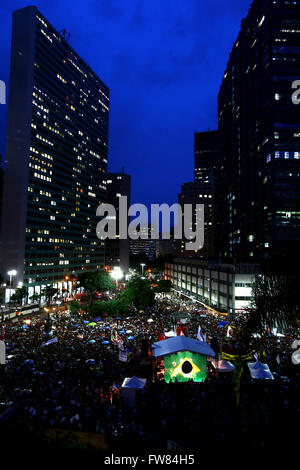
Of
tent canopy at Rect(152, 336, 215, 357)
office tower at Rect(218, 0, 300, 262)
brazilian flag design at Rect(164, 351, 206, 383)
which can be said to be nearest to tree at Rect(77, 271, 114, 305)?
office tower at Rect(218, 0, 300, 262)

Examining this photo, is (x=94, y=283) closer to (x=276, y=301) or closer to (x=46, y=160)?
(x=46, y=160)

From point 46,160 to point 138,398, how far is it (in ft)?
278

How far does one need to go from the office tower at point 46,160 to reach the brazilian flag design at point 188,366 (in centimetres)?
6481

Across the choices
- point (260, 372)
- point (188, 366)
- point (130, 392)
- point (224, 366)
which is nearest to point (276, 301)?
point (130, 392)

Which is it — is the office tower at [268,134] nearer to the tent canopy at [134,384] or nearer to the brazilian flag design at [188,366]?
the brazilian flag design at [188,366]

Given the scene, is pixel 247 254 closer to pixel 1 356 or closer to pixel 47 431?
pixel 1 356

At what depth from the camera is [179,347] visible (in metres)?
19.3

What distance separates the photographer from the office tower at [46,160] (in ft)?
250

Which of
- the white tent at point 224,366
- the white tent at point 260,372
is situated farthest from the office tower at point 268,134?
the white tent at point 260,372

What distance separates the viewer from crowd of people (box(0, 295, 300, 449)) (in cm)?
1215

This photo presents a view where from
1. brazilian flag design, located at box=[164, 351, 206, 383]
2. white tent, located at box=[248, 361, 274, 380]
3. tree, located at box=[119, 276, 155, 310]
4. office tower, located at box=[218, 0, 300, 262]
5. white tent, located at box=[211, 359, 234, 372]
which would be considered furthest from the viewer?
office tower, located at box=[218, 0, 300, 262]

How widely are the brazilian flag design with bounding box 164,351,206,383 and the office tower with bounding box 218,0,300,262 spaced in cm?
5997

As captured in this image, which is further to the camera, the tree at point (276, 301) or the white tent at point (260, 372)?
the white tent at point (260, 372)

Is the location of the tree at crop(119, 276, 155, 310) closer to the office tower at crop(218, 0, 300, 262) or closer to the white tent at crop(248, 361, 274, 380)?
the white tent at crop(248, 361, 274, 380)
